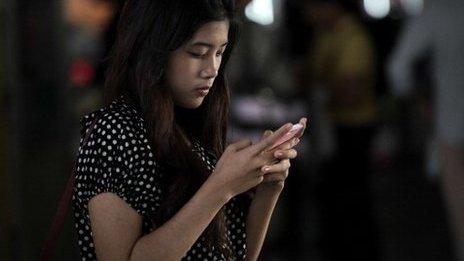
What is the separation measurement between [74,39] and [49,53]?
90cm

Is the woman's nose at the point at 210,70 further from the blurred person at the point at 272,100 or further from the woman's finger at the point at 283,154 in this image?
the blurred person at the point at 272,100

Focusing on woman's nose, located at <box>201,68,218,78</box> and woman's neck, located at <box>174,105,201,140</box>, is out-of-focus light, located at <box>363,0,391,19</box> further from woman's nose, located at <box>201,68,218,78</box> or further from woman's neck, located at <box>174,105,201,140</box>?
woman's nose, located at <box>201,68,218,78</box>

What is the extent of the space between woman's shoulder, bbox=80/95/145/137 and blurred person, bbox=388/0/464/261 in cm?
279

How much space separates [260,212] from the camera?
2424mm

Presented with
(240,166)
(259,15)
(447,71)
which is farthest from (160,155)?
(259,15)

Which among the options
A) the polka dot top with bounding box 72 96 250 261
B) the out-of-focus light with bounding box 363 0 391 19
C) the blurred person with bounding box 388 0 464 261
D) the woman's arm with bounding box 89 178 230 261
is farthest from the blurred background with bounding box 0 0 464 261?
the woman's arm with bounding box 89 178 230 261

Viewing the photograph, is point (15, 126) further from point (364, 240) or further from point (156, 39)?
point (156, 39)

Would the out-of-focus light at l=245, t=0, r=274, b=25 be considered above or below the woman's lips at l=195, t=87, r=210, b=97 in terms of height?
below

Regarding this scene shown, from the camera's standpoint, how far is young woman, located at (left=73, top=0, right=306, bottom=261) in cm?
213

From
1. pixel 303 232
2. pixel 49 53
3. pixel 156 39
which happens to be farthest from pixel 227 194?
pixel 303 232

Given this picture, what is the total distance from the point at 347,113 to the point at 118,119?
3.86 m

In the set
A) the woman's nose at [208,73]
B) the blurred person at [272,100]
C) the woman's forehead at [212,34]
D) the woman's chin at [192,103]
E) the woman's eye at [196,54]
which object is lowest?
the blurred person at [272,100]

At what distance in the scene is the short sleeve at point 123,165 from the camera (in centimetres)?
218

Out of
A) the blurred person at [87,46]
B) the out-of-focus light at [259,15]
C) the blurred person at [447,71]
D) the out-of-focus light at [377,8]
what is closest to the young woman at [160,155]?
the blurred person at [447,71]
